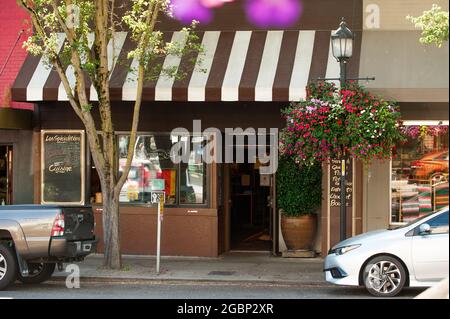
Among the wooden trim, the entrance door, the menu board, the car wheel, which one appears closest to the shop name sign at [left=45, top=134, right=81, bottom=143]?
the wooden trim

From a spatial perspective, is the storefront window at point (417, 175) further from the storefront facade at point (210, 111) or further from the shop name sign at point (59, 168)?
the shop name sign at point (59, 168)

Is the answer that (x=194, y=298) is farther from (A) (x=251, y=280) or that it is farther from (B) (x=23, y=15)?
(B) (x=23, y=15)

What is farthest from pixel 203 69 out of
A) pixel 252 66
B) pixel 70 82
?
pixel 70 82

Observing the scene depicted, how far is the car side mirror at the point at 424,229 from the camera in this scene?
33.2ft

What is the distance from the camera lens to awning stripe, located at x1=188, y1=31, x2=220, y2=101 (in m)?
14.2

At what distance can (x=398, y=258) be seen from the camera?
10.3 m

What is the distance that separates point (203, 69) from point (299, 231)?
13.3 ft

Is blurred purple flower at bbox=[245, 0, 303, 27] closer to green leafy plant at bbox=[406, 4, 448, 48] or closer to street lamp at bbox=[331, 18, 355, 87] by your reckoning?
street lamp at bbox=[331, 18, 355, 87]

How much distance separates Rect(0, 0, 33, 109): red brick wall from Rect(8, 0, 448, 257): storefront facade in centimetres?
64

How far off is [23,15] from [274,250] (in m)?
7.78

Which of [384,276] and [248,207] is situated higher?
[248,207]

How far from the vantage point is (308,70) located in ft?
47.1

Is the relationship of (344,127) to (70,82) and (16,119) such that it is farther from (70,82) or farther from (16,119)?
(16,119)
